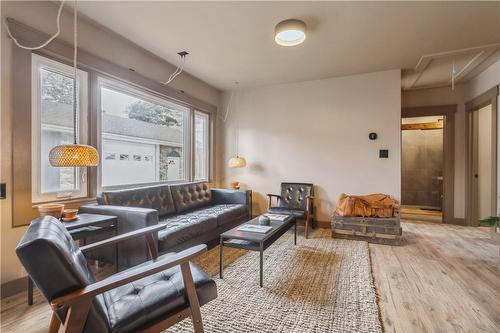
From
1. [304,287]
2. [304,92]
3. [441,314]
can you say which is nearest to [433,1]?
[304,92]

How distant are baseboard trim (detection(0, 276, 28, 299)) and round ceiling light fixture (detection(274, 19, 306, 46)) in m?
3.45

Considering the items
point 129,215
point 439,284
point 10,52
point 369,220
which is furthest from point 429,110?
point 10,52

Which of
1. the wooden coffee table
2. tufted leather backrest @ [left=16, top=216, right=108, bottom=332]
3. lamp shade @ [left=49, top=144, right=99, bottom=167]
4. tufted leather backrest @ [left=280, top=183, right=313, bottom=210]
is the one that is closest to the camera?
tufted leather backrest @ [left=16, top=216, right=108, bottom=332]

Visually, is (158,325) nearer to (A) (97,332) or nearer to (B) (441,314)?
(A) (97,332)

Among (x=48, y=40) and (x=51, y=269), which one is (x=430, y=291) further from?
(x=48, y=40)

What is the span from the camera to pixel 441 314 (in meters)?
1.82

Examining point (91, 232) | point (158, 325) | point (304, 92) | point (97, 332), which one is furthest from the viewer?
point (304, 92)

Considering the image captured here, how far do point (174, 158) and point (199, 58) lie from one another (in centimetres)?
167

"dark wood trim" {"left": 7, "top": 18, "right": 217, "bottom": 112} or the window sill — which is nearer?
"dark wood trim" {"left": 7, "top": 18, "right": 217, "bottom": 112}

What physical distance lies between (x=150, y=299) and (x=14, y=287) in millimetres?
1754

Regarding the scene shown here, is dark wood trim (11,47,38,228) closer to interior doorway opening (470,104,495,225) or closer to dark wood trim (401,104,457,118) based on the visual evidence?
dark wood trim (401,104,457,118)

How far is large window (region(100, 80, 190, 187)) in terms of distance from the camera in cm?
302

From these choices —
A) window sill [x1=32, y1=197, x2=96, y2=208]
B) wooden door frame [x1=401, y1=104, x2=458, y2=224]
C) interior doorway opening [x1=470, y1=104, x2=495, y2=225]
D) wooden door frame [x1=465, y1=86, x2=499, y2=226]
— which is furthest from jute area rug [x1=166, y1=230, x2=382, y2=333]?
interior doorway opening [x1=470, y1=104, x2=495, y2=225]

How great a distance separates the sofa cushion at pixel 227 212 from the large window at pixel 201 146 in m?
1.13
